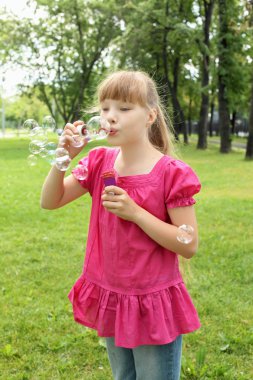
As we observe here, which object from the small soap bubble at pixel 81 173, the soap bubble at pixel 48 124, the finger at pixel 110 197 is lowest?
the finger at pixel 110 197

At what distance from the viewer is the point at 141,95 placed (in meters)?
1.97

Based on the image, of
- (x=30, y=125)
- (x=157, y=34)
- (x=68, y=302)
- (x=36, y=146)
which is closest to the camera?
(x=36, y=146)

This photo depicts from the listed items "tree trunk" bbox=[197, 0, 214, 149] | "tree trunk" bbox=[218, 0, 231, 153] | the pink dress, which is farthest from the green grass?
"tree trunk" bbox=[197, 0, 214, 149]

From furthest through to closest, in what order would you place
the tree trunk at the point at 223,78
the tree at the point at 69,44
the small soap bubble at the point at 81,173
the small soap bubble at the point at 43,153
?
the tree at the point at 69,44, the tree trunk at the point at 223,78, the small soap bubble at the point at 43,153, the small soap bubble at the point at 81,173

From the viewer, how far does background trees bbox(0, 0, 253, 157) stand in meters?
22.4

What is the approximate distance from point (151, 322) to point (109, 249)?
35 cm

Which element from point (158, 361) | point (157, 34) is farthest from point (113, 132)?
point (157, 34)

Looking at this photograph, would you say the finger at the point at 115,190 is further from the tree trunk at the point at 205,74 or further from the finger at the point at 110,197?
the tree trunk at the point at 205,74

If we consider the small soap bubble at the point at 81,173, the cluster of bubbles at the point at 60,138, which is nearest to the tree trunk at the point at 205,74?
the cluster of bubbles at the point at 60,138

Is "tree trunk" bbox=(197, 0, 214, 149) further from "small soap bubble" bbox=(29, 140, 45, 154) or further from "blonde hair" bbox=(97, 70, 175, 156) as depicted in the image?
"blonde hair" bbox=(97, 70, 175, 156)

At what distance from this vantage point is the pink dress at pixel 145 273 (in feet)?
6.45

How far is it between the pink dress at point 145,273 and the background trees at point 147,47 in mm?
15539

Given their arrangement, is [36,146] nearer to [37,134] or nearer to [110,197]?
[37,134]

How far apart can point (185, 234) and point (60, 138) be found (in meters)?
0.65
